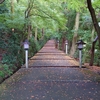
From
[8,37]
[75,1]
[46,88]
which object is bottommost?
[46,88]

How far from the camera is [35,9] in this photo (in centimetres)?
1087

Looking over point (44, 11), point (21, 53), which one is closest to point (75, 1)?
point (44, 11)

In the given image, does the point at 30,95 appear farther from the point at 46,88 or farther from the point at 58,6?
the point at 58,6

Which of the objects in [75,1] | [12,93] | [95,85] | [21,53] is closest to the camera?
[12,93]

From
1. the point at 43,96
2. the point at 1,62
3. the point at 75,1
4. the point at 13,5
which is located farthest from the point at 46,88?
the point at 13,5

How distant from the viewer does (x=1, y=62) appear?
299 inches

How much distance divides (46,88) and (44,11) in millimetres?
7408

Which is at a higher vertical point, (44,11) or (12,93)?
(44,11)

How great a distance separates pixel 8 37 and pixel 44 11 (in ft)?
10.1

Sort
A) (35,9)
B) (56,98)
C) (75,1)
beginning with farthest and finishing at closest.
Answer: (35,9)
(75,1)
(56,98)

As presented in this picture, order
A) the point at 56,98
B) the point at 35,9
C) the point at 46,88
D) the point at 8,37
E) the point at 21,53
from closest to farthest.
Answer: the point at 56,98, the point at 46,88, the point at 8,37, the point at 21,53, the point at 35,9

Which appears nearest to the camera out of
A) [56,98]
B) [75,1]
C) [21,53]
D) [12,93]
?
[56,98]

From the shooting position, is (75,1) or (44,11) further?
(44,11)

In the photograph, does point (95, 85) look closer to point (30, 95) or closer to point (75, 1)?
point (30, 95)
